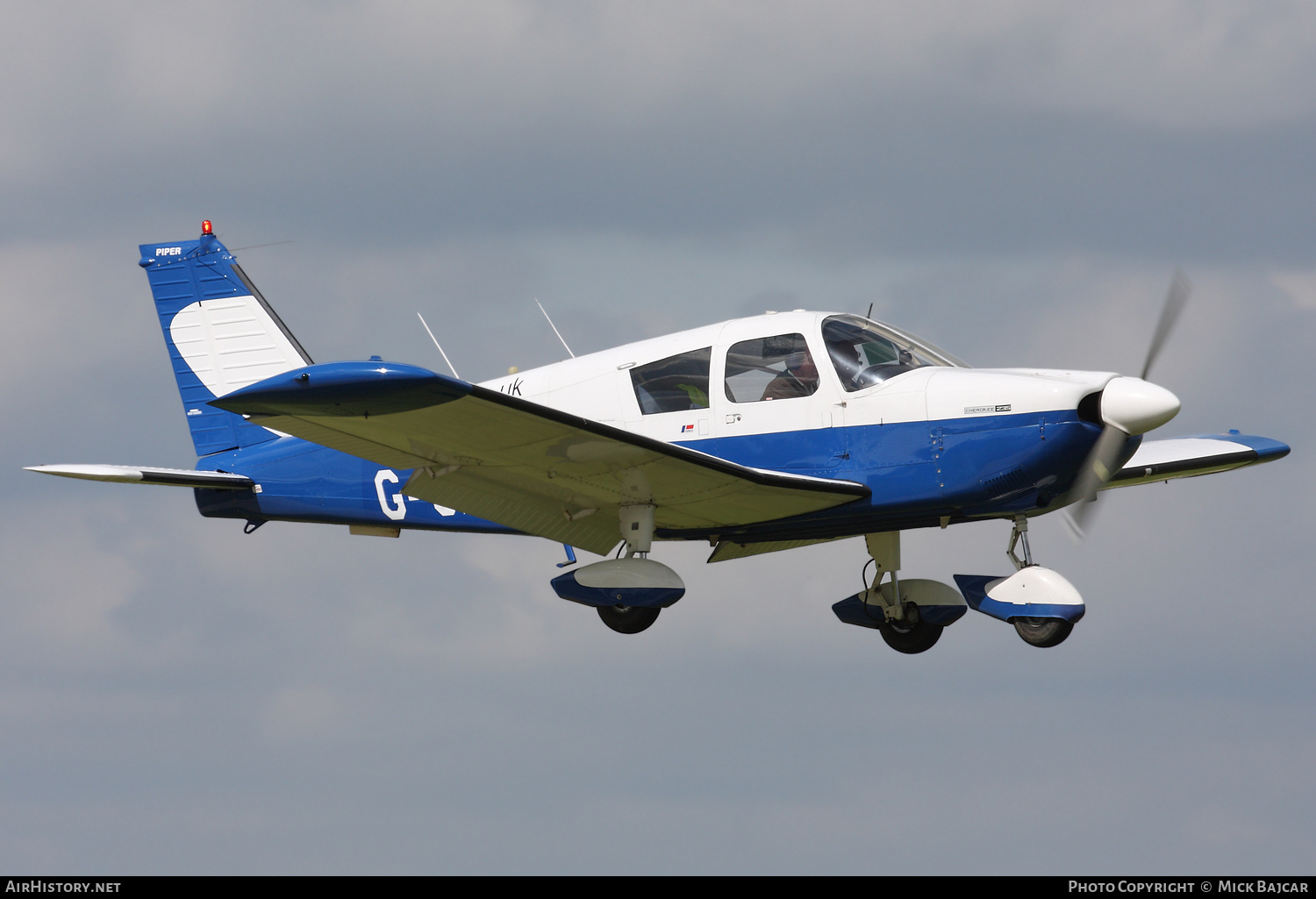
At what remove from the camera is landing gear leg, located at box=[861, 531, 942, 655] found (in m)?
15.6

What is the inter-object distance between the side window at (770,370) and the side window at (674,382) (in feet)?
0.90

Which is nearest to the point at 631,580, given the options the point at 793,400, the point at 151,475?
the point at 793,400

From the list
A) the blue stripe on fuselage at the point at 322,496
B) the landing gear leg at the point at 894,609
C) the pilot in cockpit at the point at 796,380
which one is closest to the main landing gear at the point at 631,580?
the pilot in cockpit at the point at 796,380

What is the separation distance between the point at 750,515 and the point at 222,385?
688cm

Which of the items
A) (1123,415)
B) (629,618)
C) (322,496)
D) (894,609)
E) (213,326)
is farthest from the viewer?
(213,326)

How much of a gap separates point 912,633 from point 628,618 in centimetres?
302

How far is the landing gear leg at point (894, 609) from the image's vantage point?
15570 mm

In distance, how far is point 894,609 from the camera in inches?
617

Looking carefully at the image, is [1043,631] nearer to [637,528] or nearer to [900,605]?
[900,605]

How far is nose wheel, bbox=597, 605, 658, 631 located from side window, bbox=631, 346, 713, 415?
2108mm

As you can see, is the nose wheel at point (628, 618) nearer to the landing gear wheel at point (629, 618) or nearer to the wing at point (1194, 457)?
the landing gear wheel at point (629, 618)

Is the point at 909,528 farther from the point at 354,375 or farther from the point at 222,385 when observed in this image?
the point at 222,385

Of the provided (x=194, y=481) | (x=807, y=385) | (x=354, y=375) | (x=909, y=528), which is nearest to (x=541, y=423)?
(x=354, y=375)

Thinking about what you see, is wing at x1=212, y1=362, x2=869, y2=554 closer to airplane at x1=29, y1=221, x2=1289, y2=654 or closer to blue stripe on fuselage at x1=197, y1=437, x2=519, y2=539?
airplane at x1=29, y1=221, x2=1289, y2=654
